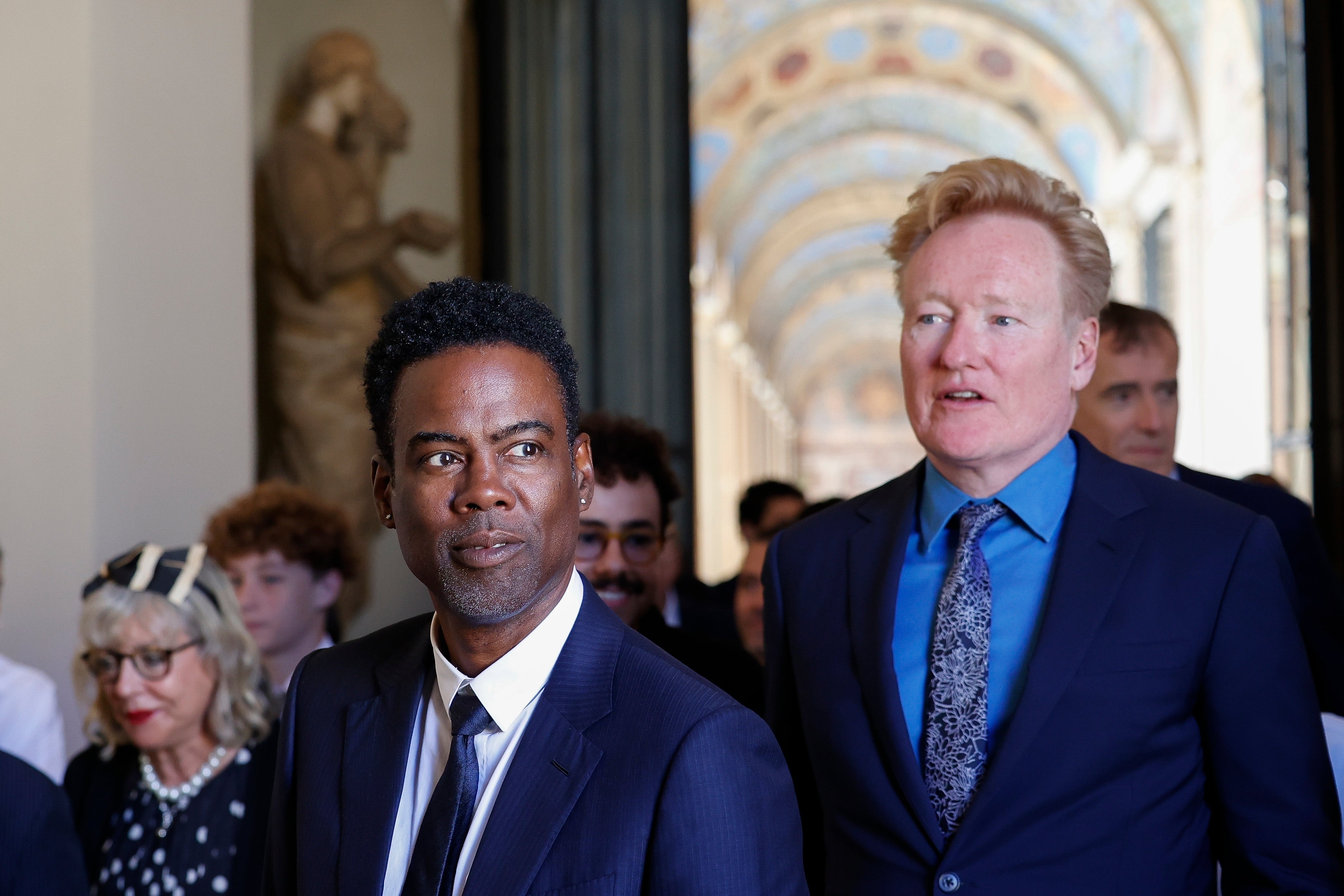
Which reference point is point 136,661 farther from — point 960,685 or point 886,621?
point 960,685

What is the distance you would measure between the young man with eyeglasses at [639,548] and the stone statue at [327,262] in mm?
3936

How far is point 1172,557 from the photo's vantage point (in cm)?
221

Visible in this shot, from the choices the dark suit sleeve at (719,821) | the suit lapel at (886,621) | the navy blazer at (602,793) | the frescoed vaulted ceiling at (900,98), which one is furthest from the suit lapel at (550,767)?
the frescoed vaulted ceiling at (900,98)

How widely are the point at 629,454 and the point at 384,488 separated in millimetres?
1710

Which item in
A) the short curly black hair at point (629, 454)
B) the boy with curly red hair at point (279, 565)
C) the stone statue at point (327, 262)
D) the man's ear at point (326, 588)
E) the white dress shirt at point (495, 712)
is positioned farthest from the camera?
the stone statue at point (327, 262)

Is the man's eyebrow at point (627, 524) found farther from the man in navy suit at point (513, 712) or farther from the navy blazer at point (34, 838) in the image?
the man in navy suit at point (513, 712)

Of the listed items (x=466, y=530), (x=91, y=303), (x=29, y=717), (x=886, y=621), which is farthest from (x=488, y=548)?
(x=91, y=303)

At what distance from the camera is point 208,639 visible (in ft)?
11.0

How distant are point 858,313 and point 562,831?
44.8 meters

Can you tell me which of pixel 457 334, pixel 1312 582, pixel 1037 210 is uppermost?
pixel 1037 210

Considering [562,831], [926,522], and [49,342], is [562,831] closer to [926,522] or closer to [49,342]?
[926,522]

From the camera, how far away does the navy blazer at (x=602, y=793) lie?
149cm

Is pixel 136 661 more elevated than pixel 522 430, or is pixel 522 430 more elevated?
pixel 522 430

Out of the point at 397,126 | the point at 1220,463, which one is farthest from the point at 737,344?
the point at 397,126
